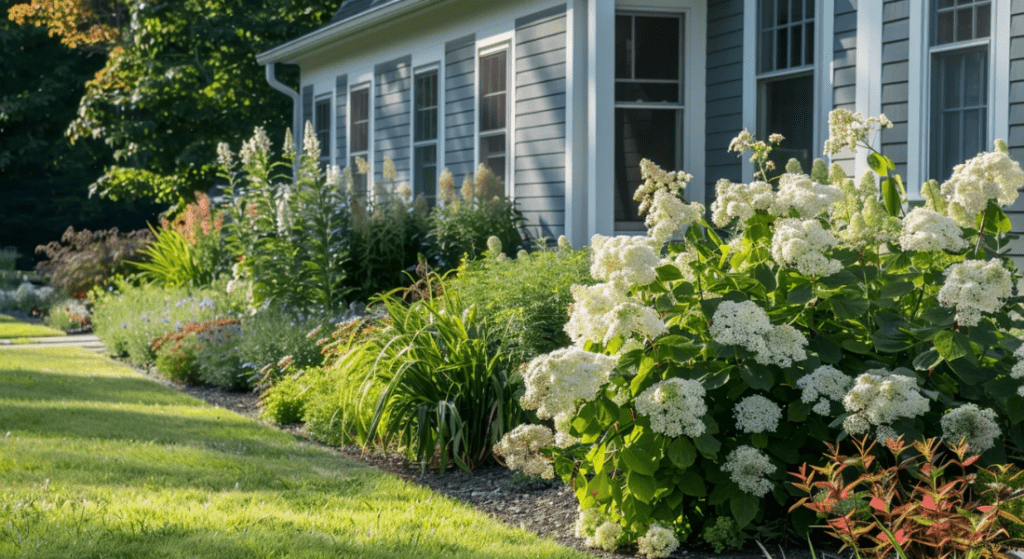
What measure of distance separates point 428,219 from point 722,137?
10.3 feet

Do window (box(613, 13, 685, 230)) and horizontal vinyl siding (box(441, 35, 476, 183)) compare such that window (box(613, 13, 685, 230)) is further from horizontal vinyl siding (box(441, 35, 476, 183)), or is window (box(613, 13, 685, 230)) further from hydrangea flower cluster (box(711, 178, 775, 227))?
hydrangea flower cluster (box(711, 178, 775, 227))

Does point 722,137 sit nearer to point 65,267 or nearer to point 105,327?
point 105,327

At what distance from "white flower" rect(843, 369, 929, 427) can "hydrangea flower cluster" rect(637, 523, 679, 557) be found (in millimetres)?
761

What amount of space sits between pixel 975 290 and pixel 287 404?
15.5 feet

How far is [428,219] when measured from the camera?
35.0ft

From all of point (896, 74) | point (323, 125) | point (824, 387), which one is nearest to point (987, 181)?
point (824, 387)

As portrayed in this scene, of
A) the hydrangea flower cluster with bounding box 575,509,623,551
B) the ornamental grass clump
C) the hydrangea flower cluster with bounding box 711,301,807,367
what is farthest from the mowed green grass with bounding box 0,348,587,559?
the hydrangea flower cluster with bounding box 711,301,807,367

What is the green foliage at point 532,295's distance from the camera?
234 inches

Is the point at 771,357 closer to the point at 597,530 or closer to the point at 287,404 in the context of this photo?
the point at 597,530

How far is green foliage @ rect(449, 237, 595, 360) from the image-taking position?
19.5 ft

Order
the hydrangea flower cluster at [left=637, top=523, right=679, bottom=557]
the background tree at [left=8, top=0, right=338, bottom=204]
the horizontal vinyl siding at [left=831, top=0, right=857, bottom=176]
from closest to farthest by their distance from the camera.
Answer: the hydrangea flower cluster at [left=637, top=523, right=679, bottom=557] → the horizontal vinyl siding at [left=831, top=0, right=857, bottom=176] → the background tree at [left=8, top=0, right=338, bottom=204]

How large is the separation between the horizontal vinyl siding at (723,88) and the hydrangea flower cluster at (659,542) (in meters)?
5.53

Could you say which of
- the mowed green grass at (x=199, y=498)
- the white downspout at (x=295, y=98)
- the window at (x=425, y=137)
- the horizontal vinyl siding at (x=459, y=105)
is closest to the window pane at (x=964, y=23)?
the mowed green grass at (x=199, y=498)

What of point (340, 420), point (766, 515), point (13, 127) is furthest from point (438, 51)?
point (13, 127)
